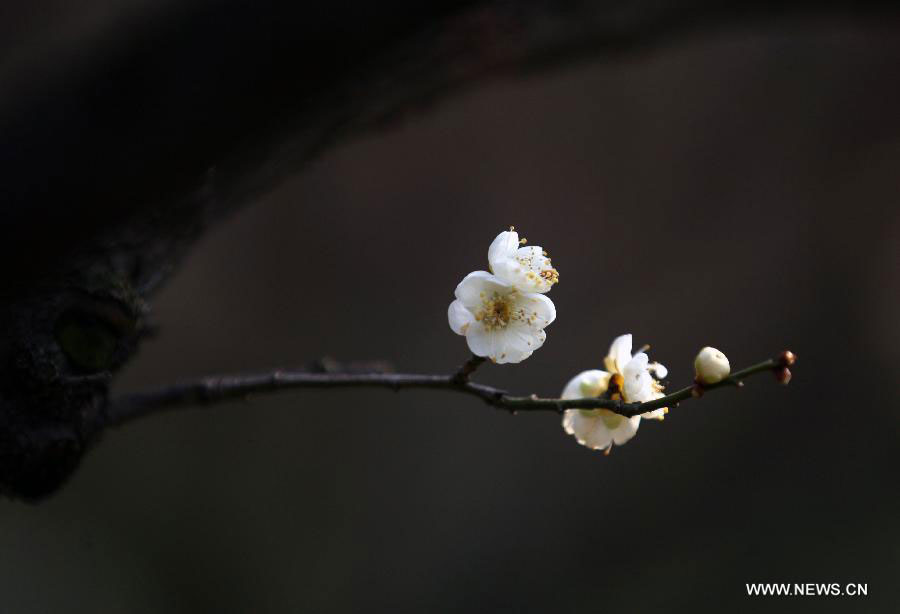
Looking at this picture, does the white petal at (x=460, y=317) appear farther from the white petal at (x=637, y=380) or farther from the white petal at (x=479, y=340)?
the white petal at (x=637, y=380)

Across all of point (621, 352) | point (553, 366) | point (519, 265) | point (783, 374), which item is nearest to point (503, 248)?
point (519, 265)

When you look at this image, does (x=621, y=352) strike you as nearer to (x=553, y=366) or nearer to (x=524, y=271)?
(x=524, y=271)

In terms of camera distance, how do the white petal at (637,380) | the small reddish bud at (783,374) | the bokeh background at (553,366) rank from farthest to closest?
the bokeh background at (553,366), the white petal at (637,380), the small reddish bud at (783,374)

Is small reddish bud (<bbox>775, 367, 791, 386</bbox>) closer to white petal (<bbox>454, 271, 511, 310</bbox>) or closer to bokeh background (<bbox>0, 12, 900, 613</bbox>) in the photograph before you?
white petal (<bbox>454, 271, 511, 310</bbox>)

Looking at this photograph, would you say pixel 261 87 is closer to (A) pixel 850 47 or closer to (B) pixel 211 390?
(B) pixel 211 390

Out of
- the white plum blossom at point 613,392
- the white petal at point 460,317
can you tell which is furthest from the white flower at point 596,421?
the white petal at point 460,317

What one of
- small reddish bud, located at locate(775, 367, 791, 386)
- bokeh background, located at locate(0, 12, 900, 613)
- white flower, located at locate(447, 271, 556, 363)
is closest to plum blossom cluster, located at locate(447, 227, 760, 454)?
white flower, located at locate(447, 271, 556, 363)

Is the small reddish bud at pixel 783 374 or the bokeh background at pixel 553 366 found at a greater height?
the bokeh background at pixel 553 366
